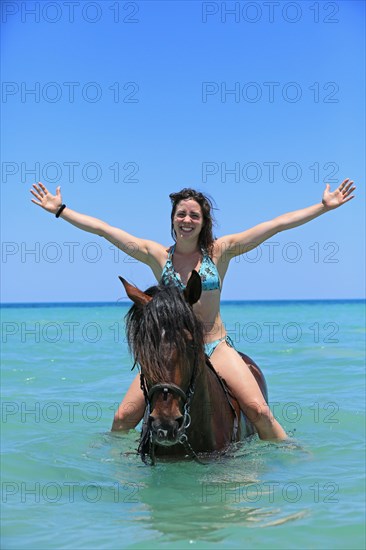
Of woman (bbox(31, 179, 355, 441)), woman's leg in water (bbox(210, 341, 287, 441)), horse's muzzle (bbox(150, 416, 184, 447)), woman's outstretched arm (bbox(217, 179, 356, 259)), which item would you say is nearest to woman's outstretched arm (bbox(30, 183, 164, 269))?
woman (bbox(31, 179, 355, 441))

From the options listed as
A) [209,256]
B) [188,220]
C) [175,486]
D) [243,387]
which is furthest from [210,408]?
[188,220]

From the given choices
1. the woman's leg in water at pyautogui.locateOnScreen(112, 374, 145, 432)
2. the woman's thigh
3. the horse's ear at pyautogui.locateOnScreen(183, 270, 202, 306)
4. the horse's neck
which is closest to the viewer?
the horse's ear at pyautogui.locateOnScreen(183, 270, 202, 306)

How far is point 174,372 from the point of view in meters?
4.19

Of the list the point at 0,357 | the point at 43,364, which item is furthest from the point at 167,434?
the point at 0,357

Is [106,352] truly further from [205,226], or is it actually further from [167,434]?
[167,434]

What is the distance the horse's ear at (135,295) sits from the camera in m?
4.52

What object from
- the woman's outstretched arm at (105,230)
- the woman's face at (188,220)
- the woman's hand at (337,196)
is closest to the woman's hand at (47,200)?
the woman's outstretched arm at (105,230)

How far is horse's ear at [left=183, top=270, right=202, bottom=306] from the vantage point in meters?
4.46

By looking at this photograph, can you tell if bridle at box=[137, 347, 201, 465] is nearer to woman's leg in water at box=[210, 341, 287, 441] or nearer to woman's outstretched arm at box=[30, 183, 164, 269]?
woman's leg in water at box=[210, 341, 287, 441]

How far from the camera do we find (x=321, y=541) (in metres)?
3.80

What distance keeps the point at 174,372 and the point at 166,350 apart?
5.4 inches

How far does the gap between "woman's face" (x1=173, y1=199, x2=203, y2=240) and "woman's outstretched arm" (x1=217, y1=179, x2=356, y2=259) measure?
27 cm

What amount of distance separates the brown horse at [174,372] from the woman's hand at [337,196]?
1.69 metres

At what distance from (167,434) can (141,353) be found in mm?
512
